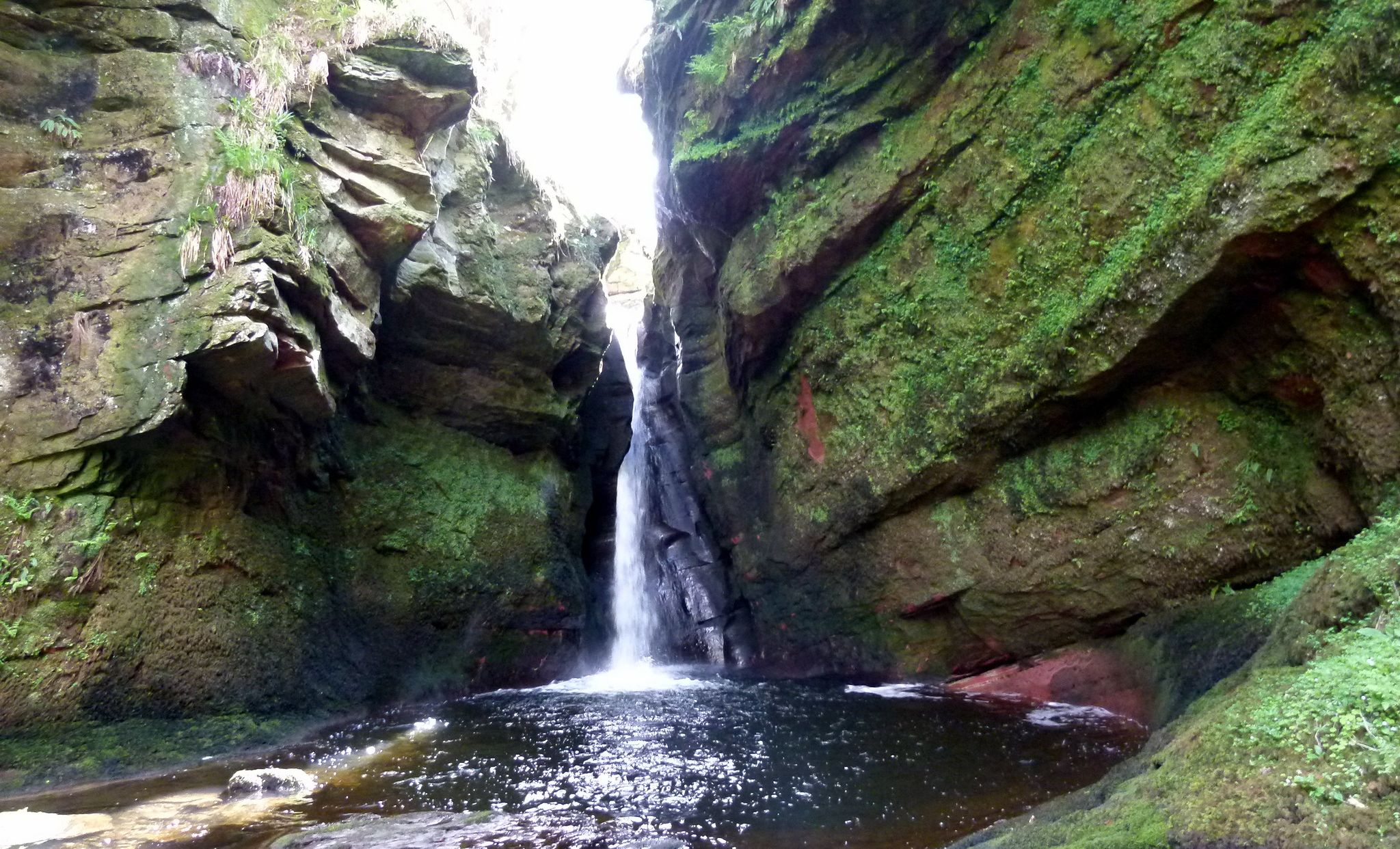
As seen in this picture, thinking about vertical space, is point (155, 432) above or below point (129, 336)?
below

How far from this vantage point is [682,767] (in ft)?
22.1

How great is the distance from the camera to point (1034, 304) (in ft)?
30.5

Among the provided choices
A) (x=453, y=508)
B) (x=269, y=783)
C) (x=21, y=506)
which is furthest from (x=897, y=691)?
(x=21, y=506)

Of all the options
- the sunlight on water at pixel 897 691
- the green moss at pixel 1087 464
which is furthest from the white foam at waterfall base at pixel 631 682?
the green moss at pixel 1087 464

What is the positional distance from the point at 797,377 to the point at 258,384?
7806 millimetres

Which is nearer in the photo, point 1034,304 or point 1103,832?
point 1103,832

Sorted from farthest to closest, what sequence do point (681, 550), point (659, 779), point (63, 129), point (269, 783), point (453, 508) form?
1. point (681, 550)
2. point (453, 508)
3. point (63, 129)
4. point (659, 779)
5. point (269, 783)

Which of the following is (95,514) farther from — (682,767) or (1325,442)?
(1325,442)

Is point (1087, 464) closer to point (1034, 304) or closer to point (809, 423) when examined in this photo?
point (1034, 304)

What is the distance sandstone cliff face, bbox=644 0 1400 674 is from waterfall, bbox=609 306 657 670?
2555 millimetres

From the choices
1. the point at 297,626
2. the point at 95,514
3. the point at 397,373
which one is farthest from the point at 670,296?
the point at 95,514

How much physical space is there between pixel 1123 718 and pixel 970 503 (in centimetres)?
314

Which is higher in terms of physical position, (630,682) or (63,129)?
(63,129)

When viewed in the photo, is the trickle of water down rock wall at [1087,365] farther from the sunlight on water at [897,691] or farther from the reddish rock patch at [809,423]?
the sunlight on water at [897,691]
